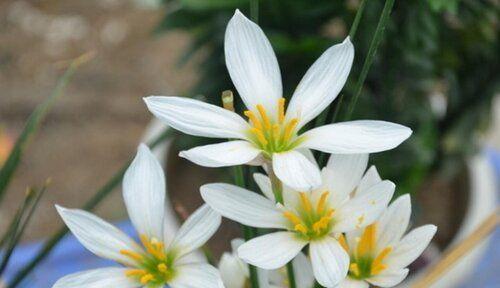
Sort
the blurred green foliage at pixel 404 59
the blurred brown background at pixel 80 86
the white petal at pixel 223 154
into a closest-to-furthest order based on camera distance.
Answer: the white petal at pixel 223 154, the blurred green foliage at pixel 404 59, the blurred brown background at pixel 80 86

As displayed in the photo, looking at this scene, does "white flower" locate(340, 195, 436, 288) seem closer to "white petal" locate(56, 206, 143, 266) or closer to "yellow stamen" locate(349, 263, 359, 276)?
"yellow stamen" locate(349, 263, 359, 276)

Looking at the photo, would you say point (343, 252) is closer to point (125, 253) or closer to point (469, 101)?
point (125, 253)

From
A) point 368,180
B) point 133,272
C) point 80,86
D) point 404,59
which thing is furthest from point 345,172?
point 80,86

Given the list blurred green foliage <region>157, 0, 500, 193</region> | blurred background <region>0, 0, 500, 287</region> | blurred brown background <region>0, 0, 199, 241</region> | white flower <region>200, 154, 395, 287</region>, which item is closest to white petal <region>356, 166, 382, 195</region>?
white flower <region>200, 154, 395, 287</region>

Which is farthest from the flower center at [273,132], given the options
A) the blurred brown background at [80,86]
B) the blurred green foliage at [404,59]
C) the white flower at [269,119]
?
the blurred brown background at [80,86]

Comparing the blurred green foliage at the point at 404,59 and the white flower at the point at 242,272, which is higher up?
the blurred green foliage at the point at 404,59

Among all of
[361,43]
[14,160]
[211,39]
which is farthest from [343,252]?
[211,39]

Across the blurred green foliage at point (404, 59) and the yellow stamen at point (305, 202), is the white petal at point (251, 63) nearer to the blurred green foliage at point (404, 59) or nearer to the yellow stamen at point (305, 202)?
the yellow stamen at point (305, 202)
